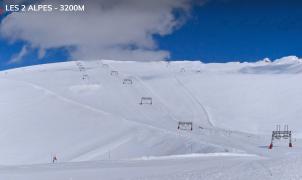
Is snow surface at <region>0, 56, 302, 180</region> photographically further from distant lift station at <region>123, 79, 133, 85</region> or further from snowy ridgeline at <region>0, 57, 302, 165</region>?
distant lift station at <region>123, 79, 133, 85</region>

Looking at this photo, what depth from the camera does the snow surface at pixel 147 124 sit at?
1795 cm

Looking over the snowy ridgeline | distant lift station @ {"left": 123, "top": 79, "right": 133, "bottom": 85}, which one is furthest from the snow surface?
distant lift station @ {"left": 123, "top": 79, "right": 133, "bottom": 85}

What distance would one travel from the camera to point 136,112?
50.6 meters

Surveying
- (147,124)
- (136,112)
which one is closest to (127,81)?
(136,112)

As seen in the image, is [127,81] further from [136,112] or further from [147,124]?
[147,124]

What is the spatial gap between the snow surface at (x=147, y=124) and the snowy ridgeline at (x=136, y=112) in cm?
11

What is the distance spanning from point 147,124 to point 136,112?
7.99 metres

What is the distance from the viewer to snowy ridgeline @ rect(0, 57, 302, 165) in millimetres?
36594

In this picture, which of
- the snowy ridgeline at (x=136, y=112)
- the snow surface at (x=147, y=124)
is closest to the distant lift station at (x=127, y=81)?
the snowy ridgeline at (x=136, y=112)

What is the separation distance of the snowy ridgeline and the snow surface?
110 mm

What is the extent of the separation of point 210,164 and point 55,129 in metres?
28.0

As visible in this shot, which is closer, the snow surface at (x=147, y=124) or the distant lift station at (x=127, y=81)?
the snow surface at (x=147, y=124)

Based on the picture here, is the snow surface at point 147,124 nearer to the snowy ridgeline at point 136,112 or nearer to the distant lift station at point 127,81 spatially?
the snowy ridgeline at point 136,112

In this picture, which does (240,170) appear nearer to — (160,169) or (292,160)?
(292,160)
